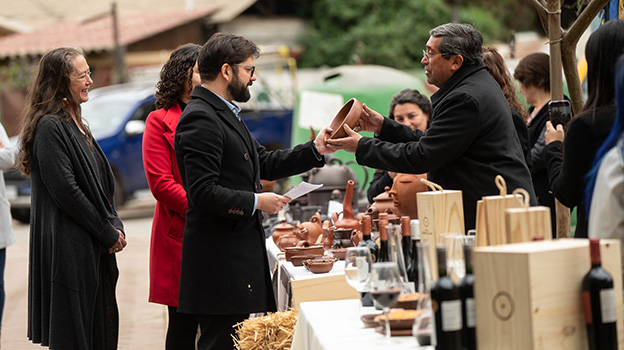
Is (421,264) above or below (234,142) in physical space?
below

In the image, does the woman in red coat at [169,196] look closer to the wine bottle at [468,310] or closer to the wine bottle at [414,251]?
the wine bottle at [414,251]

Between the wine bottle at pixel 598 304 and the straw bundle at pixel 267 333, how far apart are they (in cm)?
154

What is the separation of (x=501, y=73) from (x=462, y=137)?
4.43 ft

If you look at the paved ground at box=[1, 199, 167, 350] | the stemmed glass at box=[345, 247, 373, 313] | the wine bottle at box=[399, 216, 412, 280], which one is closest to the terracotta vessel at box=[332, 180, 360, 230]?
the wine bottle at box=[399, 216, 412, 280]

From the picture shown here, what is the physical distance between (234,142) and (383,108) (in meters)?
6.17

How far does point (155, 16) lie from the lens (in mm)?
23703

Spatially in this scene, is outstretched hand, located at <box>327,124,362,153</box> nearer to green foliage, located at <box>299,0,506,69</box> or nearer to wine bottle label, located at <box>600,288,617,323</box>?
wine bottle label, located at <box>600,288,617,323</box>

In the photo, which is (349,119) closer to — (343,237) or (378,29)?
(343,237)

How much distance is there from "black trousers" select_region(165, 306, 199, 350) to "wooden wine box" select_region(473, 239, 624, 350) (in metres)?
2.34

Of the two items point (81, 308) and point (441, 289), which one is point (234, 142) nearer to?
point (81, 308)

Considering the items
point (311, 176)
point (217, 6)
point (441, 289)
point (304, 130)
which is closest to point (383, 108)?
point (304, 130)

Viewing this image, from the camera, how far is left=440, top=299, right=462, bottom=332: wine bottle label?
2.02 meters

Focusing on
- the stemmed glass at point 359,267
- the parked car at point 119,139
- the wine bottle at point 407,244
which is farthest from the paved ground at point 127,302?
the stemmed glass at point 359,267

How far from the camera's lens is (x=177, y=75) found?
4223 mm
